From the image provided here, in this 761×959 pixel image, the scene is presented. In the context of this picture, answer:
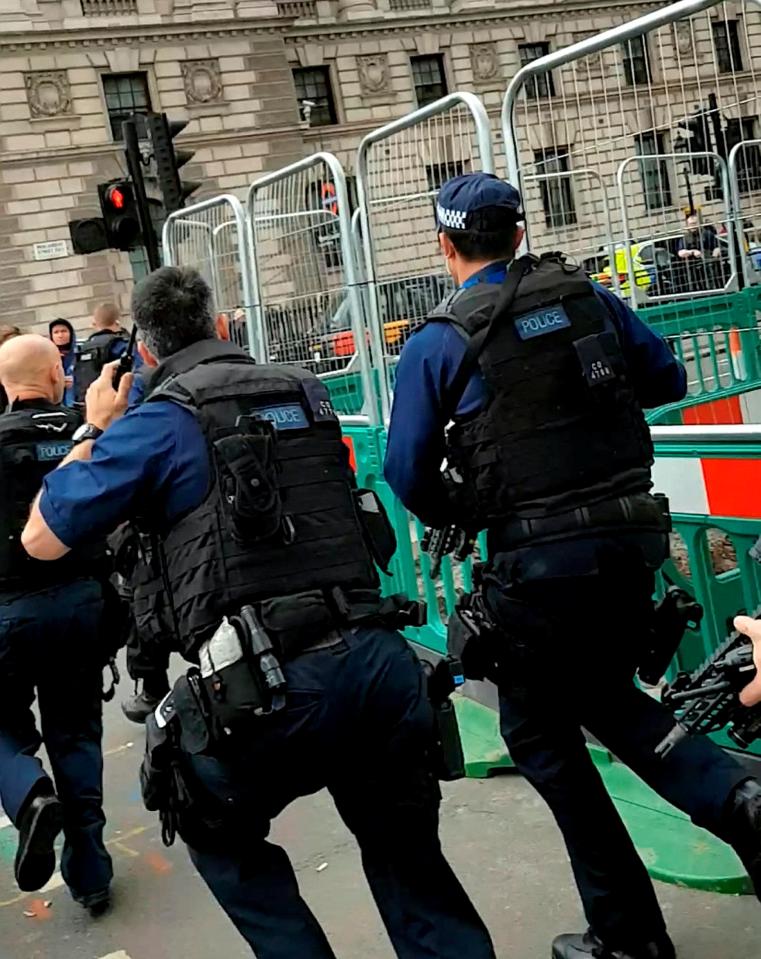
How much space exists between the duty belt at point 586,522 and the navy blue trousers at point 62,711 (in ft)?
5.49

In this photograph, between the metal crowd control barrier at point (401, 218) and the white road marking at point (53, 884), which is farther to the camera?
the metal crowd control barrier at point (401, 218)

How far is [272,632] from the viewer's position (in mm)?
2523

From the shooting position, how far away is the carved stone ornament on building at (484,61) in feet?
119

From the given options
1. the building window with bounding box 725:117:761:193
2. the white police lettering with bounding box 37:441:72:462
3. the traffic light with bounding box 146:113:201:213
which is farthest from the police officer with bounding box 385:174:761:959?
the traffic light with bounding box 146:113:201:213

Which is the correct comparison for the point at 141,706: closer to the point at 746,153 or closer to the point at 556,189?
the point at 556,189

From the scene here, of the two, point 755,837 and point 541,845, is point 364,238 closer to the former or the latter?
point 541,845

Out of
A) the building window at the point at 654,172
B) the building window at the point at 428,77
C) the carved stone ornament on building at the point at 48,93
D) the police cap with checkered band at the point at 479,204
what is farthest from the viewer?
the building window at the point at 428,77

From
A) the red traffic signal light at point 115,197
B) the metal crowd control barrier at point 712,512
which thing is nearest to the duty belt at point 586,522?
the metal crowd control barrier at point 712,512

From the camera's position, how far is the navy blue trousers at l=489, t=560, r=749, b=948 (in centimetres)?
282

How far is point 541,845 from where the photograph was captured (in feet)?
12.8

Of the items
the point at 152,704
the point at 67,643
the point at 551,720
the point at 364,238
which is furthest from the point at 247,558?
the point at 152,704

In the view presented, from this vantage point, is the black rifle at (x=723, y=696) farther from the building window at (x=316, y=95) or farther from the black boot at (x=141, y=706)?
the building window at (x=316, y=95)

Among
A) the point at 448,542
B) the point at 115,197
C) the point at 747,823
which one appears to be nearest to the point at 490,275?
the point at 448,542

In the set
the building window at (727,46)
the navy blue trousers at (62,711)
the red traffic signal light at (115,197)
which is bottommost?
the navy blue trousers at (62,711)
